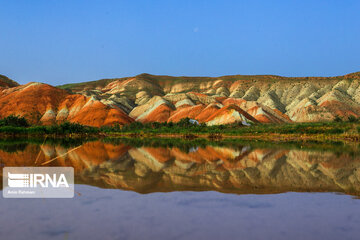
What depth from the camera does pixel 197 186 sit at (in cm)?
852

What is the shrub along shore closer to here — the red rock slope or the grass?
the grass

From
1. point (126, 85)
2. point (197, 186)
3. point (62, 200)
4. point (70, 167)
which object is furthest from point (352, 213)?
point (126, 85)

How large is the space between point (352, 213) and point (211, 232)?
9.06ft

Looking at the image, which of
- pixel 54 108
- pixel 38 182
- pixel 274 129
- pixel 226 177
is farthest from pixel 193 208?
pixel 54 108

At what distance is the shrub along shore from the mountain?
24.3 ft

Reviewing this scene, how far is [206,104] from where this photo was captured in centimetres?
6944

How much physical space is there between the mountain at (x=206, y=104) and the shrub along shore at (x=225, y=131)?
7.41m

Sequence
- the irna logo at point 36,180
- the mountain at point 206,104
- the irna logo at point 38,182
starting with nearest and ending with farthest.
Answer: the irna logo at point 38,182 < the irna logo at point 36,180 < the mountain at point 206,104

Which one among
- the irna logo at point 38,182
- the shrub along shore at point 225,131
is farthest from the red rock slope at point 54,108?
the irna logo at point 38,182

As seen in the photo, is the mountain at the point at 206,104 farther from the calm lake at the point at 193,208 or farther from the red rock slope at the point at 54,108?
the calm lake at the point at 193,208

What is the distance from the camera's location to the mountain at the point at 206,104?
61.2 m

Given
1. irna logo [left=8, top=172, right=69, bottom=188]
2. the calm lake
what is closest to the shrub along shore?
the calm lake

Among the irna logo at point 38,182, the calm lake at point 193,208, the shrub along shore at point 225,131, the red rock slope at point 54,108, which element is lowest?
the calm lake at point 193,208

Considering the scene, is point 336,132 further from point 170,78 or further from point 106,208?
point 170,78
